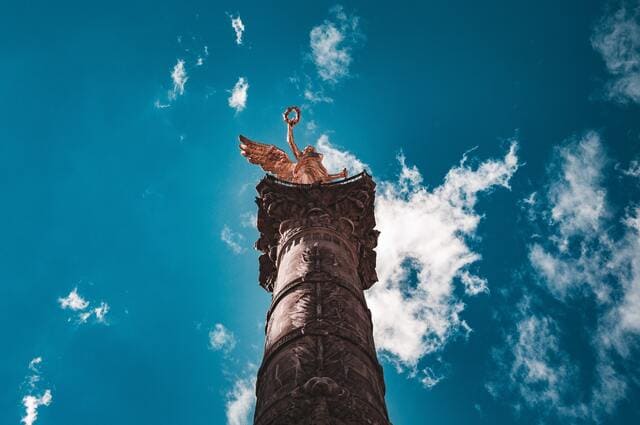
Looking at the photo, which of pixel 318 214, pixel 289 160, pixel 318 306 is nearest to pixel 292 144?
pixel 289 160

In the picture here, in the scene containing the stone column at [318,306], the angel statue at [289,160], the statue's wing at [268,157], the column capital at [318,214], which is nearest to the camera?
the stone column at [318,306]

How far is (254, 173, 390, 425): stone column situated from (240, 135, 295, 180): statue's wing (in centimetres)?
294

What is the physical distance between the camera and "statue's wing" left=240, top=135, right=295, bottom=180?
45.8 ft

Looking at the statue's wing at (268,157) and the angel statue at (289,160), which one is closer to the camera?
the angel statue at (289,160)

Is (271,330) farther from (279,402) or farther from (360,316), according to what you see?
(279,402)

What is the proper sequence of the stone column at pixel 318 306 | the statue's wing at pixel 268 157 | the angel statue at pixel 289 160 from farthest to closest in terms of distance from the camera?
1. the statue's wing at pixel 268 157
2. the angel statue at pixel 289 160
3. the stone column at pixel 318 306

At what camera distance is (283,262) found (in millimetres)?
9258

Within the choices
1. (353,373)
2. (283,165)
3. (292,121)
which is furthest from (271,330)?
(292,121)

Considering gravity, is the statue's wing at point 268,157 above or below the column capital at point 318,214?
above

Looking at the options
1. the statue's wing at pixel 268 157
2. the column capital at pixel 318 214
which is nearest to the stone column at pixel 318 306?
the column capital at pixel 318 214

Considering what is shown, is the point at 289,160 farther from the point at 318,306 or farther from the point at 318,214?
the point at 318,306

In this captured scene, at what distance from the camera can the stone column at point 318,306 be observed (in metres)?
5.79

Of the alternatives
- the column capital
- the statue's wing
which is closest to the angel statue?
the statue's wing

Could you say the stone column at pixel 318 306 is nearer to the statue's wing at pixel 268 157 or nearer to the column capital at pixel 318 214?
the column capital at pixel 318 214
